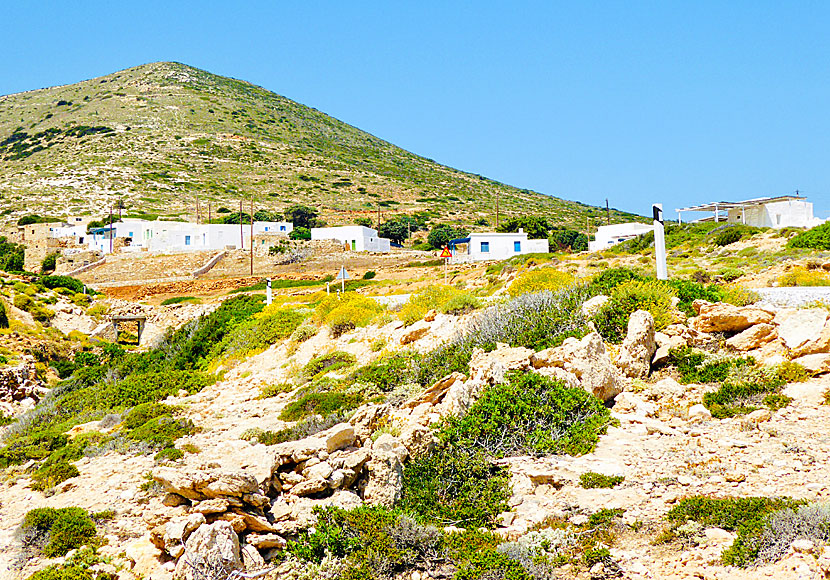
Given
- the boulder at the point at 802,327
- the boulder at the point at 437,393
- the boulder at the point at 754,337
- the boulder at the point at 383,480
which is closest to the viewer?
the boulder at the point at 383,480

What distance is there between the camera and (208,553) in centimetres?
655

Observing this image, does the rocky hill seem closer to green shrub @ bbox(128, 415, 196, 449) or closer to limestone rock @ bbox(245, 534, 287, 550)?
green shrub @ bbox(128, 415, 196, 449)

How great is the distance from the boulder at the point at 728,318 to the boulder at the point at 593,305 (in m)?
1.61

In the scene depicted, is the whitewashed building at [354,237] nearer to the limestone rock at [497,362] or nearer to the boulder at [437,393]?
the limestone rock at [497,362]

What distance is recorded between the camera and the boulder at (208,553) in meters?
6.53

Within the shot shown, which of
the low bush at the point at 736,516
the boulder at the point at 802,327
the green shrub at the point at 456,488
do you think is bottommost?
the green shrub at the point at 456,488

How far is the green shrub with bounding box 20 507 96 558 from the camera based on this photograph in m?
8.13

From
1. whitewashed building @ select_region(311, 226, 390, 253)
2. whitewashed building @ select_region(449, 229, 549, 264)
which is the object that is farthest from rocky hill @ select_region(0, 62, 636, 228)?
whitewashed building @ select_region(449, 229, 549, 264)

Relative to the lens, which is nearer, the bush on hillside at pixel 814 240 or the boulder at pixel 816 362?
the boulder at pixel 816 362

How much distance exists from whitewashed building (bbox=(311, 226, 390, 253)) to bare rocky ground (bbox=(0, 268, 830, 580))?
56.4 metres

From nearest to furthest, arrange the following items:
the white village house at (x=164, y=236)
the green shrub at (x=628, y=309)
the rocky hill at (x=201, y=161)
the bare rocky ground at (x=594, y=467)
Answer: the bare rocky ground at (x=594, y=467) < the green shrub at (x=628, y=309) < the white village house at (x=164, y=236) < the rocky hill at (x=201, y=161)

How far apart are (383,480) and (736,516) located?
12.1 feet

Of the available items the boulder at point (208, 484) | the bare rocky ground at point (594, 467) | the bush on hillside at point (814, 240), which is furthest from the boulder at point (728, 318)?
the bush on hillside at point (814, 240)

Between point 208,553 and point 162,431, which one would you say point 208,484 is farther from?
point 162,431
